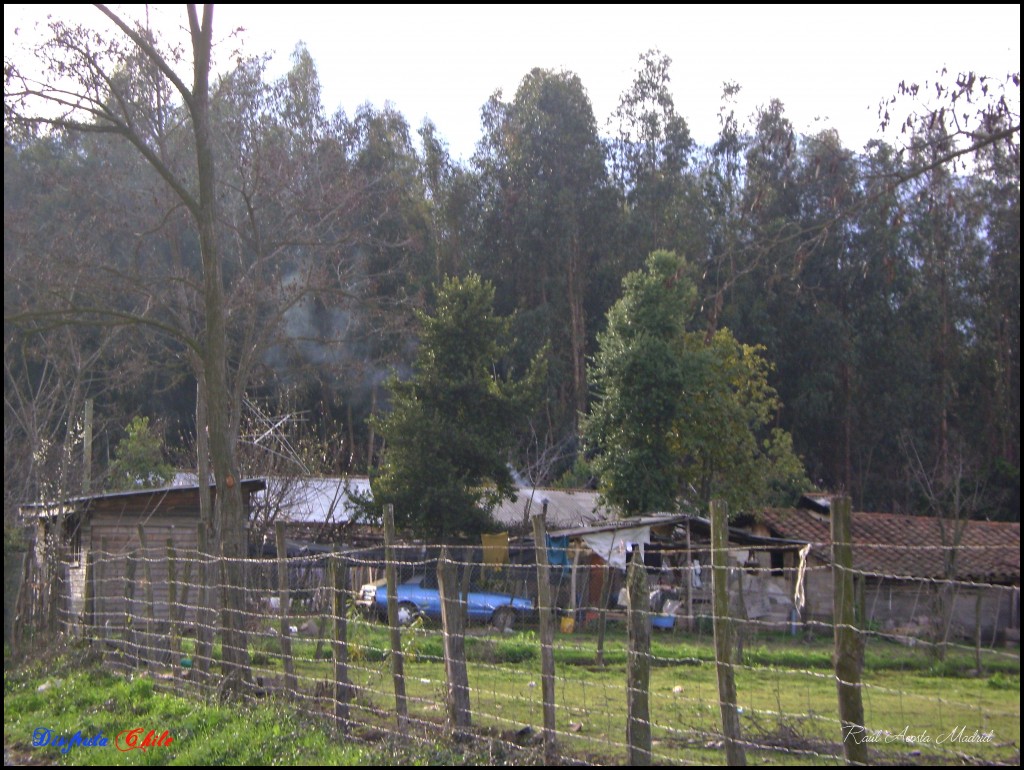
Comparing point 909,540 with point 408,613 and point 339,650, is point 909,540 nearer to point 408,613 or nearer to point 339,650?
point 408,613

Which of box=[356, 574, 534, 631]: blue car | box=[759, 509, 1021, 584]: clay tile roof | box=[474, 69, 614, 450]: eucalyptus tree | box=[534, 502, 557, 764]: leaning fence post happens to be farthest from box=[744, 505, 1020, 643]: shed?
box=[534, 502, 557, 764]: leaning fence post

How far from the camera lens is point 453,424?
83.0ft

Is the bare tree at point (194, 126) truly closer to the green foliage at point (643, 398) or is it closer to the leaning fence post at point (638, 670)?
the leaning fence post at point (638, 670)

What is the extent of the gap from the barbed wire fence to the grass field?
0.04 metres

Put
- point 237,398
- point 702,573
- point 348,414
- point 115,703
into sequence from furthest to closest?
point 348,414 < point 702,573 < point 237,398 < point 115,703

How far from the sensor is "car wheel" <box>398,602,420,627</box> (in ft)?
59.3

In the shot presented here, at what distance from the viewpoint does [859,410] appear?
40250 millimetres

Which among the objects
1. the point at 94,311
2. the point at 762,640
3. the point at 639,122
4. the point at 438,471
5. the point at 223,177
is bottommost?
the point at 762,640

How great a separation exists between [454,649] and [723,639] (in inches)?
92.7

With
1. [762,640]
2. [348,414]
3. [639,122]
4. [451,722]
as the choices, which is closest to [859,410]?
[639,122]

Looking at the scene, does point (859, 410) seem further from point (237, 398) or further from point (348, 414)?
point (237, 398)

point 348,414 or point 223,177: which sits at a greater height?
point 223,177

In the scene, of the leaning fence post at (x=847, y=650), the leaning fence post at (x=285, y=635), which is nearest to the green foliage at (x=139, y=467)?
the leaning fence post at (x=285, y=635)

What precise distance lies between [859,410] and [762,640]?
21984mm
